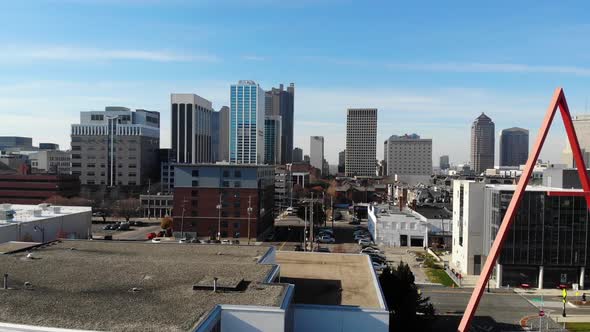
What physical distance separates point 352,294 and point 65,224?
30.3m

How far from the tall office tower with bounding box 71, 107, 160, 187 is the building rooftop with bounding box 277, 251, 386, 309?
8436 centimetres

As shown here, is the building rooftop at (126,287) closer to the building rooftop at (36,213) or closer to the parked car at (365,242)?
the building rooftop at (36,213)

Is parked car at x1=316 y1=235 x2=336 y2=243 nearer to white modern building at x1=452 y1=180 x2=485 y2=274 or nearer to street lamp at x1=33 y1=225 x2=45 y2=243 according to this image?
white modern building at x1=452 y1=180 x2=485 y2=274

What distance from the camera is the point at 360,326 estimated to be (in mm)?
18297

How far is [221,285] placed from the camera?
18734 millimetres

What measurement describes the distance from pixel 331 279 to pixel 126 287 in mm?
10092

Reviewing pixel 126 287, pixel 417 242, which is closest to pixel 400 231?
pixel 417 242

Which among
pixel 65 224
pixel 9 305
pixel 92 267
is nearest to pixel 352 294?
pixel 92 267

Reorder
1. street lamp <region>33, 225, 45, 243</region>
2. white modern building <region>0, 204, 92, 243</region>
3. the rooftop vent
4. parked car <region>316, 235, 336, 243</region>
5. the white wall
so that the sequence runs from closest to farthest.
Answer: the white wall
the rooftop vent
white modern building <region>0, 204, 92, 243</region>
street lamp <region>33, 225, 45, 243</region>
parked car <region>316, 235, 336, 243</region>

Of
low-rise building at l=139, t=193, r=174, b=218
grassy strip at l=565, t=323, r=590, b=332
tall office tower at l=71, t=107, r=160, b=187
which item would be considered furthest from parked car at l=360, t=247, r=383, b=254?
tall office tower at l=71, t=107, r=160, b=187

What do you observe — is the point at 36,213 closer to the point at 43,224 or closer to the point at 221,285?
the point at 43,224

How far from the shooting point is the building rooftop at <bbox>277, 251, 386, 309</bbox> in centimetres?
2122

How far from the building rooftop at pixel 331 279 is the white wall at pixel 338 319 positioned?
35.3 inches

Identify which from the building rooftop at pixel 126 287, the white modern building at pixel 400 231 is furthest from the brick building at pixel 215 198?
the building rooftop at pixel 126 287
